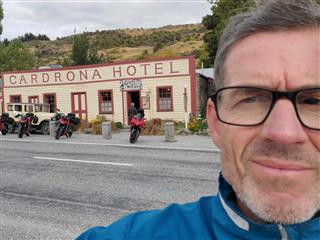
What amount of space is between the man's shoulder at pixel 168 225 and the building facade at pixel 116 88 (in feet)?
67.8

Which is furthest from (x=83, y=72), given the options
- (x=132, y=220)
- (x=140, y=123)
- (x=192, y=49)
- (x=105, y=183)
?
(x=192, y=49)

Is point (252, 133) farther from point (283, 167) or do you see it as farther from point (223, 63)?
point (223, 63)

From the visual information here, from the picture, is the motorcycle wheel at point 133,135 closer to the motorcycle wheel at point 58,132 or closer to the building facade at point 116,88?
the motorcycle wheel at point 58,132

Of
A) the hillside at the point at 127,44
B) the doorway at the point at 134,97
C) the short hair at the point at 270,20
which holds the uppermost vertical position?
the hillside at the point at 127,44

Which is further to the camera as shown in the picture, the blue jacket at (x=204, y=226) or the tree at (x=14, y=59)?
the tree at (x=14, y=59)

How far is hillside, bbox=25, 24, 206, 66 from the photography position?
253 ft

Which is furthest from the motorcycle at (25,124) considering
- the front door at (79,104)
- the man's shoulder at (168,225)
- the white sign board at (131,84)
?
the man's shoulder at (168,225)

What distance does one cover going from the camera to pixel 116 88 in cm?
2569

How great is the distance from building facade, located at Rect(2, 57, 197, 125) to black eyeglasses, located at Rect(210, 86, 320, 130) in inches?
820

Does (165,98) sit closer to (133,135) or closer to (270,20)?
(133,135)

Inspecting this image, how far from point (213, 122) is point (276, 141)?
0.44 m

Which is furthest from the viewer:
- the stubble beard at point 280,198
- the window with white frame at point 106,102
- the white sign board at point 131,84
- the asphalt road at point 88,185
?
the window with white frame at point 106,102

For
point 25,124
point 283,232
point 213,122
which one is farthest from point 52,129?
point 283,232

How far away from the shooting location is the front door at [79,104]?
26.8m
